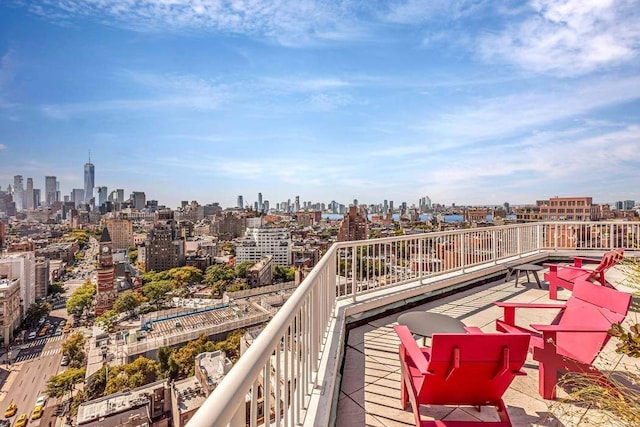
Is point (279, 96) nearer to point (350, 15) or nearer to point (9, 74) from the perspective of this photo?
point (350, 15)

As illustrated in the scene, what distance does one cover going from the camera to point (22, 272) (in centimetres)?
2166

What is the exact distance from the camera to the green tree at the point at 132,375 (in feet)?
48.8

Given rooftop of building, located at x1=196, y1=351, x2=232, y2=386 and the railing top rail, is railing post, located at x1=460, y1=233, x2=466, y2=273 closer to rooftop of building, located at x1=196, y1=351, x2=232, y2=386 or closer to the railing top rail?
A: the railing top rail

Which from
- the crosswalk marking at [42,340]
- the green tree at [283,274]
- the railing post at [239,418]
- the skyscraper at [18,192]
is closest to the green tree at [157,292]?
the crosswalk marking at [42,340]

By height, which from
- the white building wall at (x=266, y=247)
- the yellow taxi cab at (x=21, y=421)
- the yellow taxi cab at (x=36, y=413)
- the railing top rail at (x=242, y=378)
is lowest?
the yellow taxi cab at (x=36, y=413)

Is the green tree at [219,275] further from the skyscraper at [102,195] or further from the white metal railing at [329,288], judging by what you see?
the skyscraper at [102,195]

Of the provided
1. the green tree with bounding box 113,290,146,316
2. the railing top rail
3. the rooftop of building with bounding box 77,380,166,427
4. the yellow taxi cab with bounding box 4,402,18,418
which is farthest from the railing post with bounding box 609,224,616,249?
the green tree with bounding box 113,290,146,316

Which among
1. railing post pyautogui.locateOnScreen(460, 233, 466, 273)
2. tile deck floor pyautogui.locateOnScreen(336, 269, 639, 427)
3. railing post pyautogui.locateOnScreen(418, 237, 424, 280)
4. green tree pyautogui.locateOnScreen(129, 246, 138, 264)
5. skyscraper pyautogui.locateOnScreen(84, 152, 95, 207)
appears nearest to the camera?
tile deck floor pyautogui.locateOnScreen(336, 269, 639, 427)

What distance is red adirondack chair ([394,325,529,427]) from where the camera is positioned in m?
1.69

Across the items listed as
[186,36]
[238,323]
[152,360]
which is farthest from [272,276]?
[186,36]

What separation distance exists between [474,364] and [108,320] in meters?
28.7

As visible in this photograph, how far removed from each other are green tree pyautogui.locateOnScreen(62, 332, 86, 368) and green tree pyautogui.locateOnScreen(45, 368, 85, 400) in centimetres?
113

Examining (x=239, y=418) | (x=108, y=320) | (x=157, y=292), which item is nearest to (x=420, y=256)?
(x=239, y=418)

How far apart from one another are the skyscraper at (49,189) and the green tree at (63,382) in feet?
160
